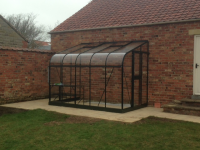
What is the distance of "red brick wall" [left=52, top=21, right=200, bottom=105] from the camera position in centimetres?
837

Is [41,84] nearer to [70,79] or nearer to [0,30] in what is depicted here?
[70,79]

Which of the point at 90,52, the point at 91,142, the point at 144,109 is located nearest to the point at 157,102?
the point at 144,109

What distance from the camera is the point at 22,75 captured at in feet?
33.3

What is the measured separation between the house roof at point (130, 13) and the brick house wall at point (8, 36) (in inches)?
219

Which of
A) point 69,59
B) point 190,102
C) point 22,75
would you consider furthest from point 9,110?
point 190,102

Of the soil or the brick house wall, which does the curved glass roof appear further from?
the brick house wall

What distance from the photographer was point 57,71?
11.2 m

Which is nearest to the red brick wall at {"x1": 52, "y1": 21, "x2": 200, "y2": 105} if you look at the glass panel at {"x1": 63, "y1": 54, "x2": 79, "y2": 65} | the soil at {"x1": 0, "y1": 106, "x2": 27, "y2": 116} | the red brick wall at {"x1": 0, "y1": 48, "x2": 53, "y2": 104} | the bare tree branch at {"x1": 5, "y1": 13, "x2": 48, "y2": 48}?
the glass panel at {"x1": 63, "y1": 54, "x2": 79, "y2": 65}

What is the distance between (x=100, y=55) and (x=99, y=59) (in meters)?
0.15

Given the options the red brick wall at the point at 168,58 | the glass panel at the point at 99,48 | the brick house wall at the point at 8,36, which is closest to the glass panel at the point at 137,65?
the red brick wall at the point at 168,58

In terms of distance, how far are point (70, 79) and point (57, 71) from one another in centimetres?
72

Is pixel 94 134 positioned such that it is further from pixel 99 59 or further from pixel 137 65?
pixel 137 65

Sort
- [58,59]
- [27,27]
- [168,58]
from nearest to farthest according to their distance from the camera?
1. [168,58]
2. [58,59]
3. [27,27]

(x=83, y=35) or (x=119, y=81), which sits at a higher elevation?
(x=83, y=35)
